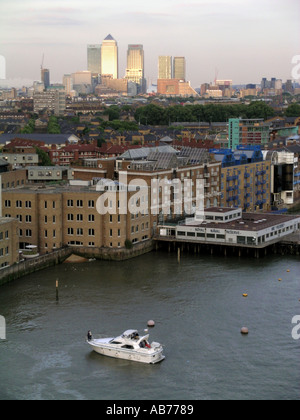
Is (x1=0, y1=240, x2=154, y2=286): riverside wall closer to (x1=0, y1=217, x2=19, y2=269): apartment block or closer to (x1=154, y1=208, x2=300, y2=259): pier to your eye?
(x1=0, y1=217, x2=19, y2=269): apartment block

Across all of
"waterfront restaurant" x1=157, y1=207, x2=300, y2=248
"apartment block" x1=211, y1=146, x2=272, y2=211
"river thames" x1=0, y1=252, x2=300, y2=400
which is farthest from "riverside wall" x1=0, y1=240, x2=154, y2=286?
"apartment block" x1=211, y1=146, x2=272, y2=211

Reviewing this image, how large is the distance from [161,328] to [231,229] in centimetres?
1200

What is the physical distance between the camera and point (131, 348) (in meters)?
20.9

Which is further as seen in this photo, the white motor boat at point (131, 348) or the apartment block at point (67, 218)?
the apartment block at point (67, 218)

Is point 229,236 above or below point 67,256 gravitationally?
above

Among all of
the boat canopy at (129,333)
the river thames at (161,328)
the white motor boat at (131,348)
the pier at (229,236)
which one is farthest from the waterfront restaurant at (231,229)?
the white motor boat at (131,348)

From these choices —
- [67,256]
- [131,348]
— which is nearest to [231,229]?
[67,256]

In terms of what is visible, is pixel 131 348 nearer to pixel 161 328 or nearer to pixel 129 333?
pixel 129 333

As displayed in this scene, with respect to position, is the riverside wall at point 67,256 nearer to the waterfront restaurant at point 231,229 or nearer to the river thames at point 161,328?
the river thames at point 161,328

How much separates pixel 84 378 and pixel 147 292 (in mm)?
8383

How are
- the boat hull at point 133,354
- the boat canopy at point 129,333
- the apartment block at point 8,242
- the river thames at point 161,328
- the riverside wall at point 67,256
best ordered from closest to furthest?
the river thames at point 161,328 → the boat hull at point 133,354 → the boat canopy at point 129,333 → the apartment block at point 8,242 → the riverside wall at point 67,256

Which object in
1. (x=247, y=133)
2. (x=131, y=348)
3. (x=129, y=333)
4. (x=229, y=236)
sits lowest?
(x=131, y=348)

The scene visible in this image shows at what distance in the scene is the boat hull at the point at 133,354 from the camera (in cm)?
2050
